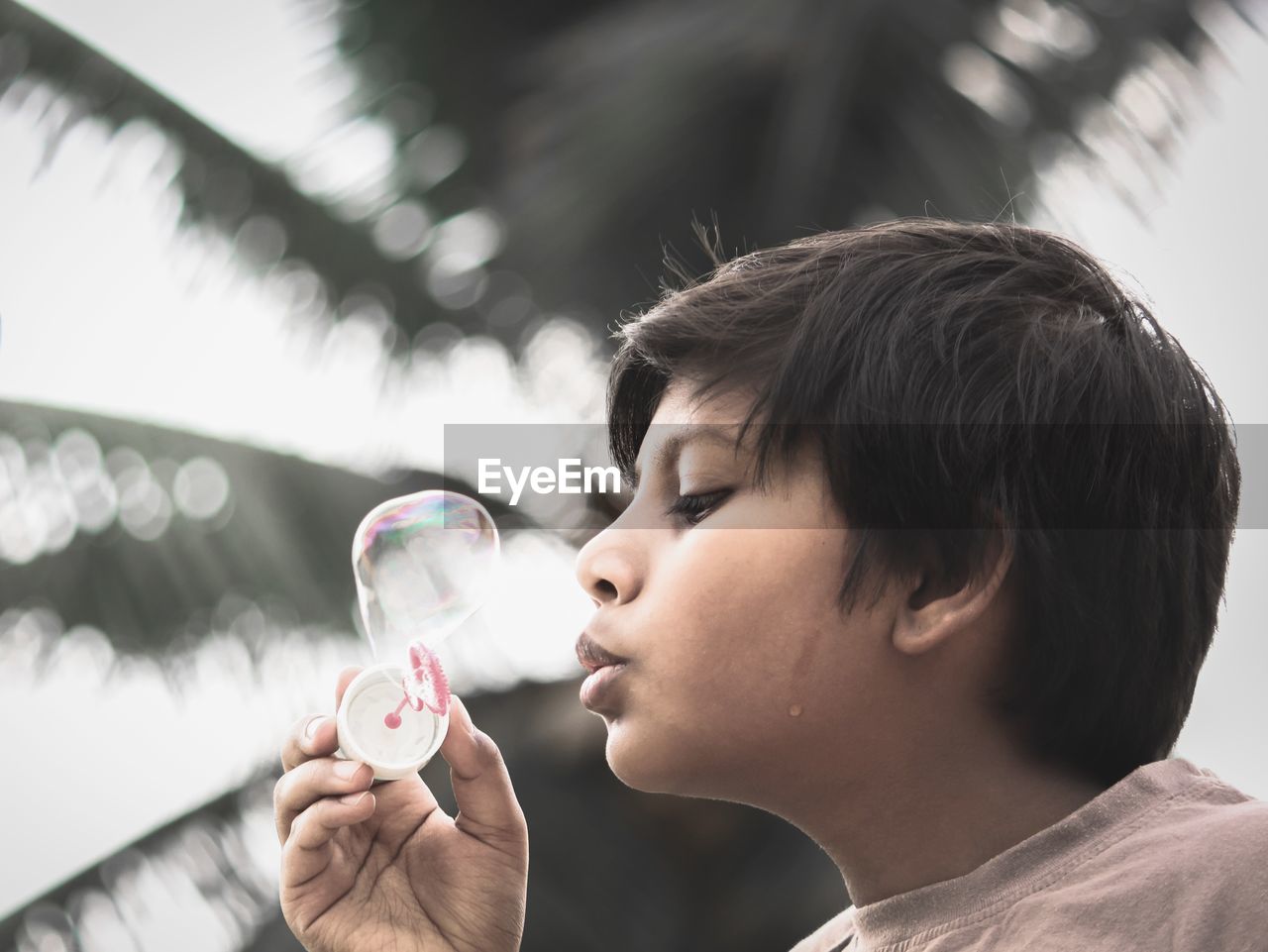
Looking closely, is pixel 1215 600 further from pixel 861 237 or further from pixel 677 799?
pixel 677 799

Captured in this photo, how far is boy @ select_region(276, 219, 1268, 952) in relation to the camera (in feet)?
2.90

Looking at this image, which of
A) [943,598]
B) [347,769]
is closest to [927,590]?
[943,598]

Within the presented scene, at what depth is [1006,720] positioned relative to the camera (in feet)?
2.97

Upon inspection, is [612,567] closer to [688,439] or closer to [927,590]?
[688,439]

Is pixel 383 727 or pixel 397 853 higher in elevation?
pixel 383 727

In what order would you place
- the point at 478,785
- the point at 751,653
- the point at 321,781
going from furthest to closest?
1. the point at 478,785
2. the point at 321,781
3. the point at 751,653

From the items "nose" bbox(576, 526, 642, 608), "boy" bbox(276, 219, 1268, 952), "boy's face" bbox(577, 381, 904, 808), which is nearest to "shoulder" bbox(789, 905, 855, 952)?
"boy" bbox(276, 219, 1268, 952)

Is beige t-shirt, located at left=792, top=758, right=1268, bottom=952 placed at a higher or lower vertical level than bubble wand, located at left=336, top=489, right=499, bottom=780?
higher

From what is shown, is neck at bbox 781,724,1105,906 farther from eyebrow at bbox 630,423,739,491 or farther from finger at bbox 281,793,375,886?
finger at bbox 281,793,375,886

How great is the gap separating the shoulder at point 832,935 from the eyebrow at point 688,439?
0.40 meters

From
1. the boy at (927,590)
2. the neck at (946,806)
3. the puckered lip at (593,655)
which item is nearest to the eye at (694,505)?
the boy at (927,590)

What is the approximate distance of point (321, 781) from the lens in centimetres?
102

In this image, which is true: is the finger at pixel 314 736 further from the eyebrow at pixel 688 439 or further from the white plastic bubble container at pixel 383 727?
the eyebrow at pixel 688 439

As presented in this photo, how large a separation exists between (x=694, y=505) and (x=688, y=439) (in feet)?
0.17
